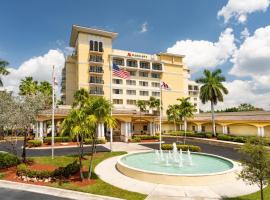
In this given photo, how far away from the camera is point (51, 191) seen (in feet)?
55.2

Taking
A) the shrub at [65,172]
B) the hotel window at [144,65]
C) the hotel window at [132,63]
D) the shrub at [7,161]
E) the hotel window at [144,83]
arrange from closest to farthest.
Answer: the shrub at [65,172] < the shrub at [7,161] < the hotel window at [132,63] < the hotel window at [144,65] < the hotel window at [144,83]

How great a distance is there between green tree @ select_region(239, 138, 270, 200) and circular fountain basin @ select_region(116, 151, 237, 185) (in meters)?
4.69

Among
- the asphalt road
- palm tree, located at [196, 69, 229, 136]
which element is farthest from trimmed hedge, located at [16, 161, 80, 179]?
palm tree, located at [196, 69, 229, 136]

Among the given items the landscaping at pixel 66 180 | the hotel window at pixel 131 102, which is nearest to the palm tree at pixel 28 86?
the hotel window at pixel 131 102

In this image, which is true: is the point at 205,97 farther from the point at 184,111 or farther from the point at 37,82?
the point at 37,82

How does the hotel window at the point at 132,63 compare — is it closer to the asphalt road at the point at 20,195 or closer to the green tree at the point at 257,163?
the asphalt road at the point at 20,195

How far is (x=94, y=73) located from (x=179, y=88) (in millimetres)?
31427

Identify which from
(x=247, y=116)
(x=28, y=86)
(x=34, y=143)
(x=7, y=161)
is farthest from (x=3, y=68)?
(x=247, y=116)

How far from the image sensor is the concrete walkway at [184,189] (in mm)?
15492

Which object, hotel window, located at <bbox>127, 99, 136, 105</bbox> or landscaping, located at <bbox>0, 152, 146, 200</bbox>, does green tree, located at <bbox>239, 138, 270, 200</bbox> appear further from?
hotel window, located at <bbox>127, 99, 136, 105</bbox>

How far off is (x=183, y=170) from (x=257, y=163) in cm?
901

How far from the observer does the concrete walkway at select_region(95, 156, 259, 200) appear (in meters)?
15.5

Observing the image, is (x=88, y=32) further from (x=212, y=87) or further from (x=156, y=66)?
(x=212, y=87)

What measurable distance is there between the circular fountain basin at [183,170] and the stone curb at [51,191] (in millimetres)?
4524
